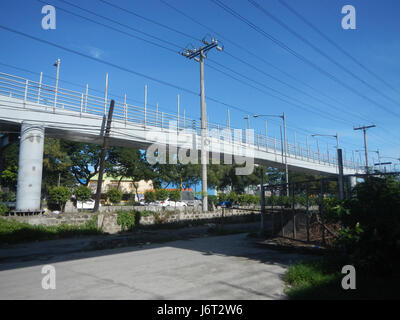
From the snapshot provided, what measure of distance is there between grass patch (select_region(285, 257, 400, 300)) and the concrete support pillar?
16.3m

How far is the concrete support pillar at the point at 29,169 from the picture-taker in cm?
1753

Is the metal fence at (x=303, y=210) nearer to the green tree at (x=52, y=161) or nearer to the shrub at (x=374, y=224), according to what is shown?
the shrub at (x=374, y=224)

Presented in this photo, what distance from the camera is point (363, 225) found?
20.2 feet

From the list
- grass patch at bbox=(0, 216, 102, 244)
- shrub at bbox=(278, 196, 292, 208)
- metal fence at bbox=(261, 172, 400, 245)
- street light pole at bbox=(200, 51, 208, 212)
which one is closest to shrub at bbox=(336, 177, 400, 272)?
metal fence at bbox=(261, 172, 400, 245)

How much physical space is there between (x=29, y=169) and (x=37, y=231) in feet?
14.5

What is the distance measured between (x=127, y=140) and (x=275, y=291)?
19.1 metres

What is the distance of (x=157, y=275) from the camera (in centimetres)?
713

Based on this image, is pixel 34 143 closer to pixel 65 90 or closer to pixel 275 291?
pixel 65 90

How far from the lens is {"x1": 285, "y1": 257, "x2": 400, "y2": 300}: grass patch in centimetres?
521

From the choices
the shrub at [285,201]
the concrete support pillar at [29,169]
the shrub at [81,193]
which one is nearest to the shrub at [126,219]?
the concrete support pillar at [29,169]

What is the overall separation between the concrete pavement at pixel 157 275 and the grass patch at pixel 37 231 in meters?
5.50

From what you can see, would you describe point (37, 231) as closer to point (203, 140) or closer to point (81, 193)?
point (81, 193)

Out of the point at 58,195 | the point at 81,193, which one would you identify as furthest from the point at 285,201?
the point at 81,193
